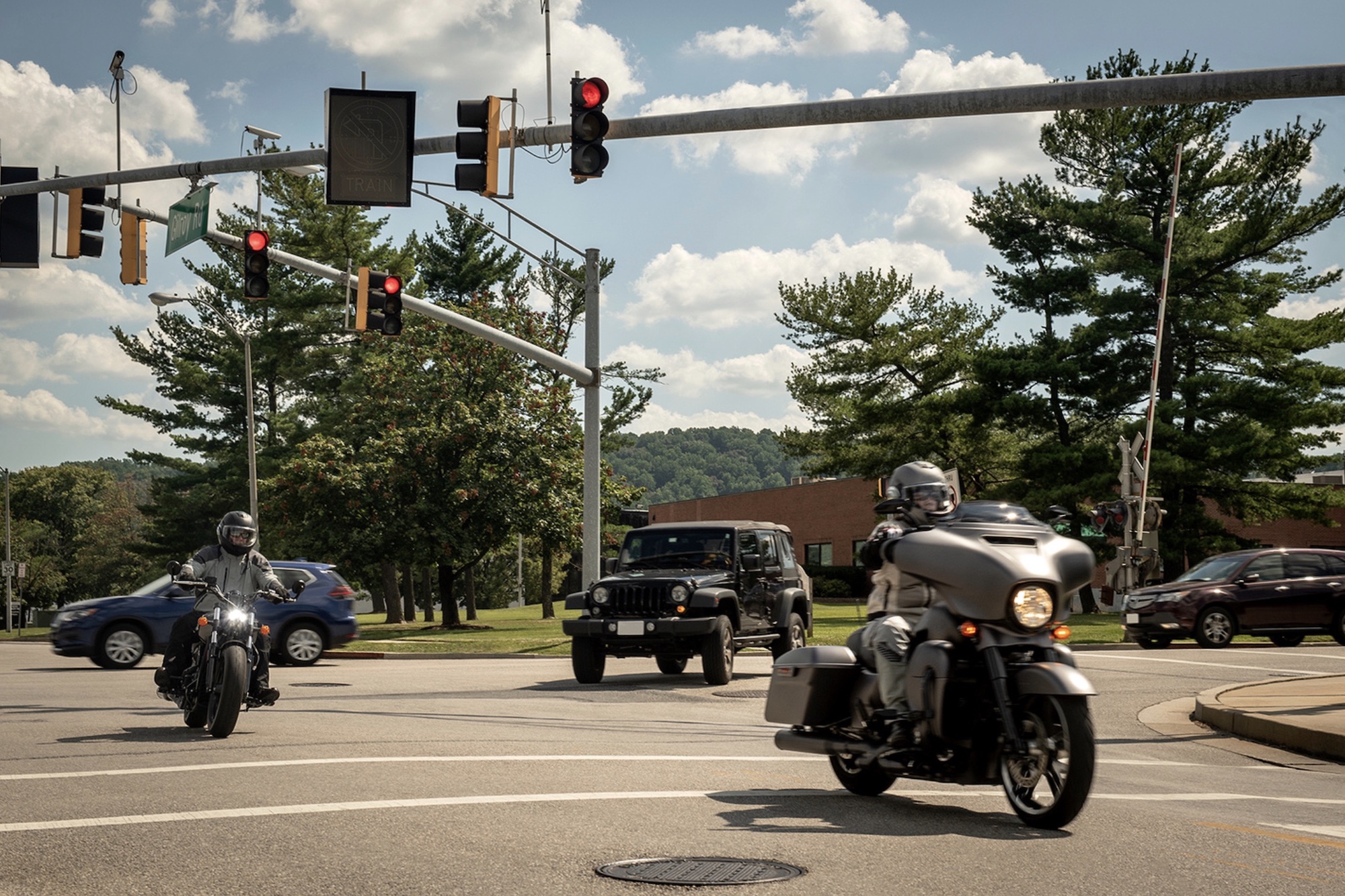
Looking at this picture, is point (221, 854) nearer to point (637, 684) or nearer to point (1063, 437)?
point (637, 684)

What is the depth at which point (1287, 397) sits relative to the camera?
38938 mm

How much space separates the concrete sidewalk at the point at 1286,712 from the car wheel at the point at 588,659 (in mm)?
6850

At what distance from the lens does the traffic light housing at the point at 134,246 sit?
17.3m

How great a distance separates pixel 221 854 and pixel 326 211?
5707 cm

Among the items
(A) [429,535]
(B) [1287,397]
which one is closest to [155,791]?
(A) [429,535]

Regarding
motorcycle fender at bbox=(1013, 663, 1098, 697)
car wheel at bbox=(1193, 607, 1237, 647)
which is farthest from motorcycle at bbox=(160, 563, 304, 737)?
car wheel at bbox=(1193, 607, 1237, 647)

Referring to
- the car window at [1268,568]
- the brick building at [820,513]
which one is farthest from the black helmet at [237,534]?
the brick building at [820,513]

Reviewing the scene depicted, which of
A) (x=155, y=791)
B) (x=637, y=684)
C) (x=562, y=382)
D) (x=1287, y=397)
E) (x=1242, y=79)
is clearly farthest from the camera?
(x=562, y=382)

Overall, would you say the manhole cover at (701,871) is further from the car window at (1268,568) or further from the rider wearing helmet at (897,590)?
the car window at (1268,568)

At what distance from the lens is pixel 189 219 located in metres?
Result: 16.9

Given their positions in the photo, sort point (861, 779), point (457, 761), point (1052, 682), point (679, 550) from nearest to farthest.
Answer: point (1052, 682)
point (861, 779)
point (457, 761)
point (679, 550)

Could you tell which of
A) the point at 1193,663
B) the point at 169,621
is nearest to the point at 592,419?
the point at 169,621

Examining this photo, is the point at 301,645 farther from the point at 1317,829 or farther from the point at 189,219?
Answer: the point at 1317,829

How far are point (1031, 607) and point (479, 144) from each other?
8392mm
